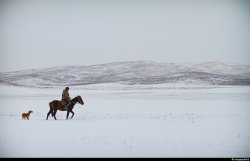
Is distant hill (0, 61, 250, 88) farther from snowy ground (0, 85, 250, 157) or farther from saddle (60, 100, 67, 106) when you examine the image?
saddle (60, 100, 67, 106)

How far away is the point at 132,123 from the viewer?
7590mm

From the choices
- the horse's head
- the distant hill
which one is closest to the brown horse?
the horse's head

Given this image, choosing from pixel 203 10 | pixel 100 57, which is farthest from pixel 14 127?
pixel 203 10

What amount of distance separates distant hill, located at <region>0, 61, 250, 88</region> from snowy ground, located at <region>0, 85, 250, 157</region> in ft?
0.47

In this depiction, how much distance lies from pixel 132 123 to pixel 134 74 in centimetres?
96

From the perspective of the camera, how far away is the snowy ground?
7.43 meters

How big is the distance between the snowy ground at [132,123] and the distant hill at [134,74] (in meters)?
0.14

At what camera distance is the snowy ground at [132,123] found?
7.43 m

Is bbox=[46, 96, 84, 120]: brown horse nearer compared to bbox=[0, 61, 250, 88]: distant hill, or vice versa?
bbox=[46, 96, 84, 120]: brown horse

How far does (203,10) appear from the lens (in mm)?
7820

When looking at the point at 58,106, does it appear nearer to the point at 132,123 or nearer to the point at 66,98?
the point at 66,98

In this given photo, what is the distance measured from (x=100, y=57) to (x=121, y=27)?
0.72 metres

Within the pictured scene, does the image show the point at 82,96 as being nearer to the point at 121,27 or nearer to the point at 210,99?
the point at 121,27

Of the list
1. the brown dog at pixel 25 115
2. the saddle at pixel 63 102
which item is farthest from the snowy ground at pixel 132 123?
the saddle at pixel 63 102
